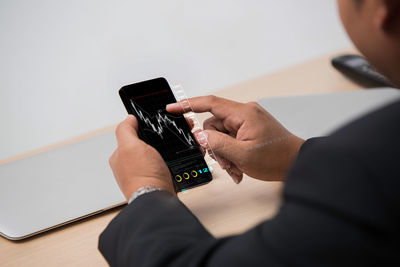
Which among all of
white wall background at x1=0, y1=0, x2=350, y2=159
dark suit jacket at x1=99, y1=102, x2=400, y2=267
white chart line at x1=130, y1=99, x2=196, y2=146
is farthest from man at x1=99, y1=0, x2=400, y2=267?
white wall background at x1=0, y1=0, x2=350, y2=159

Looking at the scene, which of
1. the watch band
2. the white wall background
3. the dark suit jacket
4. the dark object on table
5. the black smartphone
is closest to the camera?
the dark suit jacket

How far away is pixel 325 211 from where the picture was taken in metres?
0.26

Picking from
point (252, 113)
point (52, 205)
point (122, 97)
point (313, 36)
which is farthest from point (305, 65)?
A: point (52, 205)

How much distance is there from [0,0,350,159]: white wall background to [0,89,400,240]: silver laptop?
2.5 inches

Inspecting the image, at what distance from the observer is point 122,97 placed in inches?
24.1

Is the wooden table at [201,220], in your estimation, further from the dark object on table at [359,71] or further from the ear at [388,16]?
the dark object on table at [359,71]

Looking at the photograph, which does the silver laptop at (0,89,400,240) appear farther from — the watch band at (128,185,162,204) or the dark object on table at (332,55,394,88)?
the watch band at (128,185,162,204)

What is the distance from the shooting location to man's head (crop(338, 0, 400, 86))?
12.4 inches

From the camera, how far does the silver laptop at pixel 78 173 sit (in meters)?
0.59

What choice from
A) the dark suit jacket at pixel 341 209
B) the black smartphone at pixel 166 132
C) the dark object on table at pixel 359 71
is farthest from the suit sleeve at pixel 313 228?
the dark object on table at pixel 359 71

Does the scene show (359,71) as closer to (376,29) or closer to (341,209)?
(376,29)

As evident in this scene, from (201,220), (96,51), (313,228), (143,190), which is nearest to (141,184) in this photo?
(143,190)

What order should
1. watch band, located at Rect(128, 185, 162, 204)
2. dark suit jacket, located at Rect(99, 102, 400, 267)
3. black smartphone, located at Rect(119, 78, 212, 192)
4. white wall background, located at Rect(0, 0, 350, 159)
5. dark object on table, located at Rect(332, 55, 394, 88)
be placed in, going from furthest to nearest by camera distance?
1. dark object on table, located at Rect(332, 55, 394, 88)
2. white wall background, located at Rect(0, 0, 350, 159)
3. black smartphone, located at Rect(119, 78, 212, 192)
4. watch band, located at Rect(128, 185, 162, 204)
5. dark suit jacket, located at Rect(99, 102, 400, 267)

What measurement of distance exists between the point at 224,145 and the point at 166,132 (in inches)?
3.8
